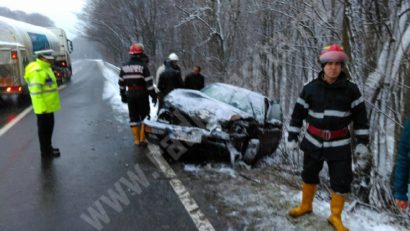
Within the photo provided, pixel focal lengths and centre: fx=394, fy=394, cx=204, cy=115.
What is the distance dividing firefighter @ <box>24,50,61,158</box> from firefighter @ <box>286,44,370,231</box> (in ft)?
14.3

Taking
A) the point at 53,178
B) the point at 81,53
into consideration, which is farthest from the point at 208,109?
the point at 81,53

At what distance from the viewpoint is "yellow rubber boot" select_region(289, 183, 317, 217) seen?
4.29m

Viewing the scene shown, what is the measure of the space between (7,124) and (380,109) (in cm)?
844

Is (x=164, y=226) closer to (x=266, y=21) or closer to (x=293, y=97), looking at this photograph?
(x=293, y=97)

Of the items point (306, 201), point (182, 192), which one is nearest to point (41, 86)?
point (182, 192)

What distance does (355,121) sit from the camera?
389 cm

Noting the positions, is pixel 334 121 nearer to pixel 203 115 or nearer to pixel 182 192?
pixel 182 192

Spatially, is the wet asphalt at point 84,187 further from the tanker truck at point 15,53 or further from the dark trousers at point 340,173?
the tanker truck at point 15,53

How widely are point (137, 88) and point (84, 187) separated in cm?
260

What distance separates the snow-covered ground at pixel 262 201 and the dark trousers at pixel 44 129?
2.44 metres

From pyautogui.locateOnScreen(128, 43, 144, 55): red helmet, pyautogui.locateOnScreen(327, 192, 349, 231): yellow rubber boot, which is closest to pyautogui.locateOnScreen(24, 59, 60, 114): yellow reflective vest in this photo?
pyautogui.locateOnScreen(128, 43, 144, 55): red helmet

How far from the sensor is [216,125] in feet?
20.3

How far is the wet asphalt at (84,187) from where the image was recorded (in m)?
4.23

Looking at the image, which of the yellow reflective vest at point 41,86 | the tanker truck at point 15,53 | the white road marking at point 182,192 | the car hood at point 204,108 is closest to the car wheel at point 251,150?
the car hood at point 204,108
